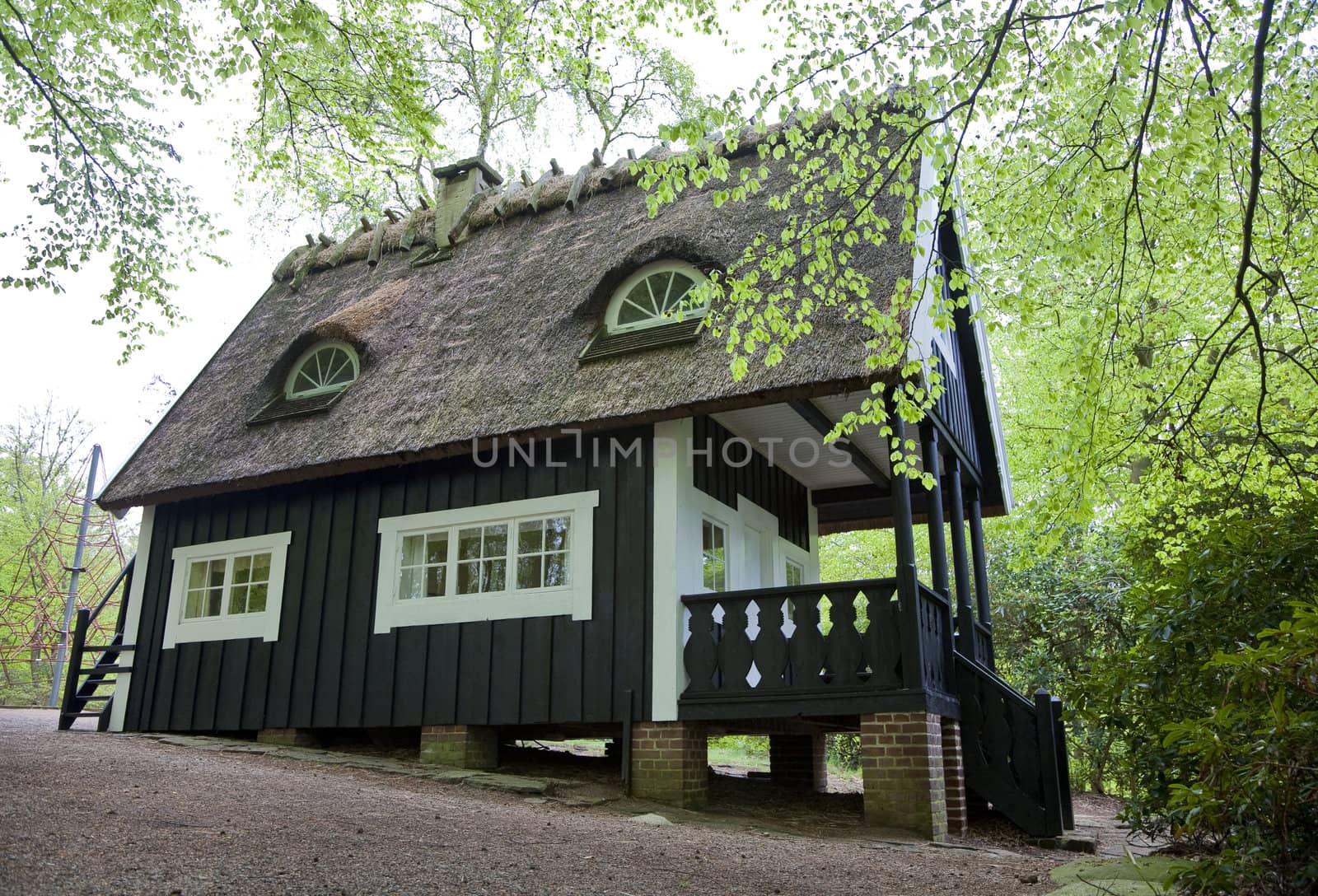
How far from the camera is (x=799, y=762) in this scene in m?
10.8

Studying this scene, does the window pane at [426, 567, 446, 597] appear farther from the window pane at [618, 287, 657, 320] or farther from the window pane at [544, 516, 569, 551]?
the window pane at [618, 287, 657, 320]

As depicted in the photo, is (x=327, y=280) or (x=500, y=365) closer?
(x=500, y=365)

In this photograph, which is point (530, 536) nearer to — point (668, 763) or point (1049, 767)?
point (668, 763)

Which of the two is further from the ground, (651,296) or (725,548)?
(651,296)

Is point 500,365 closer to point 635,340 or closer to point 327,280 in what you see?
point 635,340

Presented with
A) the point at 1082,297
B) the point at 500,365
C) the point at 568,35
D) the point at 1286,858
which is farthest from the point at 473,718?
the point at 1082,297

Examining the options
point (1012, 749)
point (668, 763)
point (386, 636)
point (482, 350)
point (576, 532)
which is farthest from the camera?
point (482, 350)

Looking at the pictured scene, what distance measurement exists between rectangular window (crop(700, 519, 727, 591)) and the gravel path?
2243 mm

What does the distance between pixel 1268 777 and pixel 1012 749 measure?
17.1 feet

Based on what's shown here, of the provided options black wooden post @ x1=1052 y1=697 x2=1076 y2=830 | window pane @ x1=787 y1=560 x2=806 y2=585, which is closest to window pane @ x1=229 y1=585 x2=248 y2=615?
window pane @ x1=787 y1=560 x2=806 y2=585

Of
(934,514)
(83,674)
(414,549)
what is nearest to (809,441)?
(934,514)

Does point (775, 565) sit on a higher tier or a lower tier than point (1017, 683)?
higher

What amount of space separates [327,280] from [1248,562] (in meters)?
11.5

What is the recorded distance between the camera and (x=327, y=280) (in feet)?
43.5
